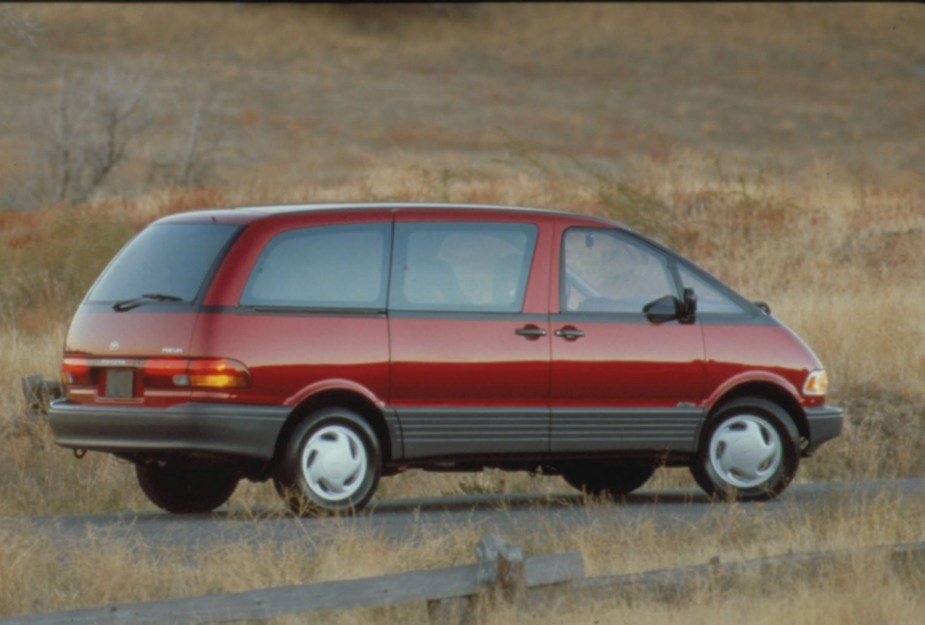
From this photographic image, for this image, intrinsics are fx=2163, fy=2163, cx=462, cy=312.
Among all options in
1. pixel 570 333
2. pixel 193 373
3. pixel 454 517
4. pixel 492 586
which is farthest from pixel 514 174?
pixel 492 586

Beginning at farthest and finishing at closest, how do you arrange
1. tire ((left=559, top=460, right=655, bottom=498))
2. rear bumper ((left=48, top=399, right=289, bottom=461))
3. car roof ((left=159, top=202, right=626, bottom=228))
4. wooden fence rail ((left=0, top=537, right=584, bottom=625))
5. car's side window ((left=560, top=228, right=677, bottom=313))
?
1. tire ((left=559, top=460, right=655, bottom=498))
2. car's side window ((left=560, top=228, right=677, bottom=313))
3. car roof ((left=159, top=202, right=626, bottom=228))
4. rear bumper ((left=48, top=399, right=289, bottom=461))
5. wooden fence rail ((left=0, top=537, right=584, bottom=625))

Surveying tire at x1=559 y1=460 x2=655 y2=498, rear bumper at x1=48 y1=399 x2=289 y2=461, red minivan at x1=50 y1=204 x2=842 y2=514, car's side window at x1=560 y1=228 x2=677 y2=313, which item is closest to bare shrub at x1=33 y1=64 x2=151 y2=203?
tire at x1=559 y1=460 x2=655 y2=498

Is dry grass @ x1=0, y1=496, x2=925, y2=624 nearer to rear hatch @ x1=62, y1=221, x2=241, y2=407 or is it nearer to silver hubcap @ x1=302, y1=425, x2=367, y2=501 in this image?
silver hubcap @ x1=302, y1=425, x2=367, y2=501

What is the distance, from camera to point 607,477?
45.5ft

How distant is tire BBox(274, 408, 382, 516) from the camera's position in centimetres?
1161

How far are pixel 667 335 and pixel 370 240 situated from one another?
1897 mm

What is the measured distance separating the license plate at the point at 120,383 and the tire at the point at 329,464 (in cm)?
89

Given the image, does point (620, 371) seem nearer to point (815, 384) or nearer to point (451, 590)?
point (815, 384)

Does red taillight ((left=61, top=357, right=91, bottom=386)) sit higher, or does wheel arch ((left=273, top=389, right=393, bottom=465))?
red taillight ((left=61, top=357, right=91, bottom=386))

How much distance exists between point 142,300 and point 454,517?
215 centimetres

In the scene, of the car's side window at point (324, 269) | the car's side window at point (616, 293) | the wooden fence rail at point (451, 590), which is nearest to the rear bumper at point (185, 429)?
the car's side window at point (324, 269)

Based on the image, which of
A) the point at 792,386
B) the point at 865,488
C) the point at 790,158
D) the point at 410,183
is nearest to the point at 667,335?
the point at 792,386

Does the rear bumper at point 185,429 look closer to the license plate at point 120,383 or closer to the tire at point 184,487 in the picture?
the license plate at point 120,383

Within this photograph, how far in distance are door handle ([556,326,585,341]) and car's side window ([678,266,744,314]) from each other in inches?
34.1
